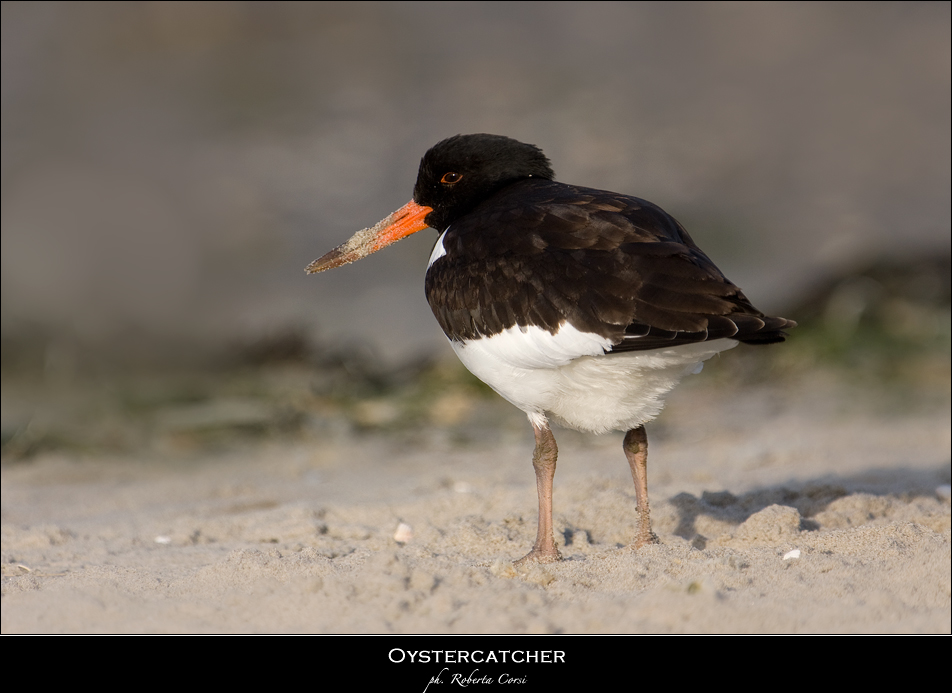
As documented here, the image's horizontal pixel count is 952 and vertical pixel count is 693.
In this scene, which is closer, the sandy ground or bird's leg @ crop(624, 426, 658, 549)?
the sandy ground

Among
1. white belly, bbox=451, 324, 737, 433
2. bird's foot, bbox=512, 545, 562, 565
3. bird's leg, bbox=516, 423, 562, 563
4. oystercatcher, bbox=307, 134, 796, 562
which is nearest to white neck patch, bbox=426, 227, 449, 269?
oystercatcher, bbox=307, 134, 796, 562

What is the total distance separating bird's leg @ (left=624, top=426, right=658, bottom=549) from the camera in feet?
13.9

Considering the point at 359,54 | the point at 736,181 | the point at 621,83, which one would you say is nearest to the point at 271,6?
the point at 359,54

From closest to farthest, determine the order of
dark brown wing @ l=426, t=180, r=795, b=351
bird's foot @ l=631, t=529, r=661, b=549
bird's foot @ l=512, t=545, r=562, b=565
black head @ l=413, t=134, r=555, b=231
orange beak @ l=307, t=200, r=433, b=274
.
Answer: dark brown wing @ l=426, t=180, r=795, b=351
bird's foot @ l=512, t=545, r=562, b=565
bird's foot @ l=631, t=529, r=661, b=549
black head @ l=413, t=134, r=555, b=231
orange beak @ l=307, t=200, r=433, b=274

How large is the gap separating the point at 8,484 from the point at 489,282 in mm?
4263

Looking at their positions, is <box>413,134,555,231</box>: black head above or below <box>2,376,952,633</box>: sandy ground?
above

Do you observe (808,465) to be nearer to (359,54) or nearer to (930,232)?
(930,232)

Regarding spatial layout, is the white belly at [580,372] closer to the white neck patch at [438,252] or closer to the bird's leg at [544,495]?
the bird's leg at [544,495]

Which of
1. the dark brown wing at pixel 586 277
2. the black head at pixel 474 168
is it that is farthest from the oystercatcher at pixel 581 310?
the black head at pixel 474 168

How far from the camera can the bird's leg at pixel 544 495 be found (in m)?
4.01

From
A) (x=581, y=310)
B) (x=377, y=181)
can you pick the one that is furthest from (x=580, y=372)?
(x=377, y=181)

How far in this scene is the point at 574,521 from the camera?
15.6 ft

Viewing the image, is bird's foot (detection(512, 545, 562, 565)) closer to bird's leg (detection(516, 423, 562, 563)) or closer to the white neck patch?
bird's leg (detection(516, 423, 562, 563))

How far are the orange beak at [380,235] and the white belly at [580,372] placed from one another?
1.06 m
